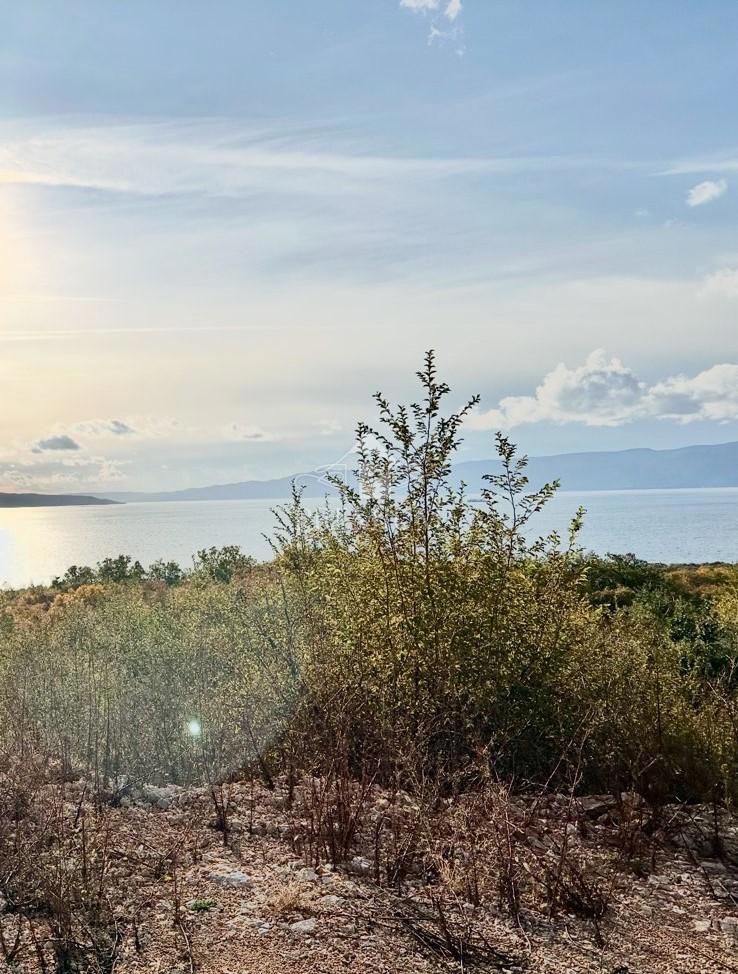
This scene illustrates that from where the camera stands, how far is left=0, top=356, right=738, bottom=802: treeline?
20.8ft

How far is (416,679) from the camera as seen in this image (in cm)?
651

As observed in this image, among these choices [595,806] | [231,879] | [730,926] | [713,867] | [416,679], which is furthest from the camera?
[416,679]

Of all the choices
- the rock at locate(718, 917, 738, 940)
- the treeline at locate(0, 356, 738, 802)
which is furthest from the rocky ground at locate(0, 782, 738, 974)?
the treeline at locate(0, 356, 738, 802)

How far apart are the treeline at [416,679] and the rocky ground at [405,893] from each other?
623 millimetres

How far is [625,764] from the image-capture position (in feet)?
21.4

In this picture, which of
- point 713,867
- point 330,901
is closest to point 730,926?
point 713,867

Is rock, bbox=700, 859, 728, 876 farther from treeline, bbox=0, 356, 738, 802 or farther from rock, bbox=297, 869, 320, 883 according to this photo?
rock, bbox=297, 869, 320, 883

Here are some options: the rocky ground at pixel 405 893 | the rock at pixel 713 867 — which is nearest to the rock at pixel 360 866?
the rocky ground at pixel 405 893

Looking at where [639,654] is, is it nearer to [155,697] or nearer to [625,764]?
[625,764]

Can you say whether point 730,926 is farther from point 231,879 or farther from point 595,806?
point 231,879

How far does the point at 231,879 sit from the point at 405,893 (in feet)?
3.03

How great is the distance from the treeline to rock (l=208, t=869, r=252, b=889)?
1.14 meters

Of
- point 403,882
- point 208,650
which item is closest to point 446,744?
point 403,882

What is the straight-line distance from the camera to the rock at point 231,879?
4.55 meters
